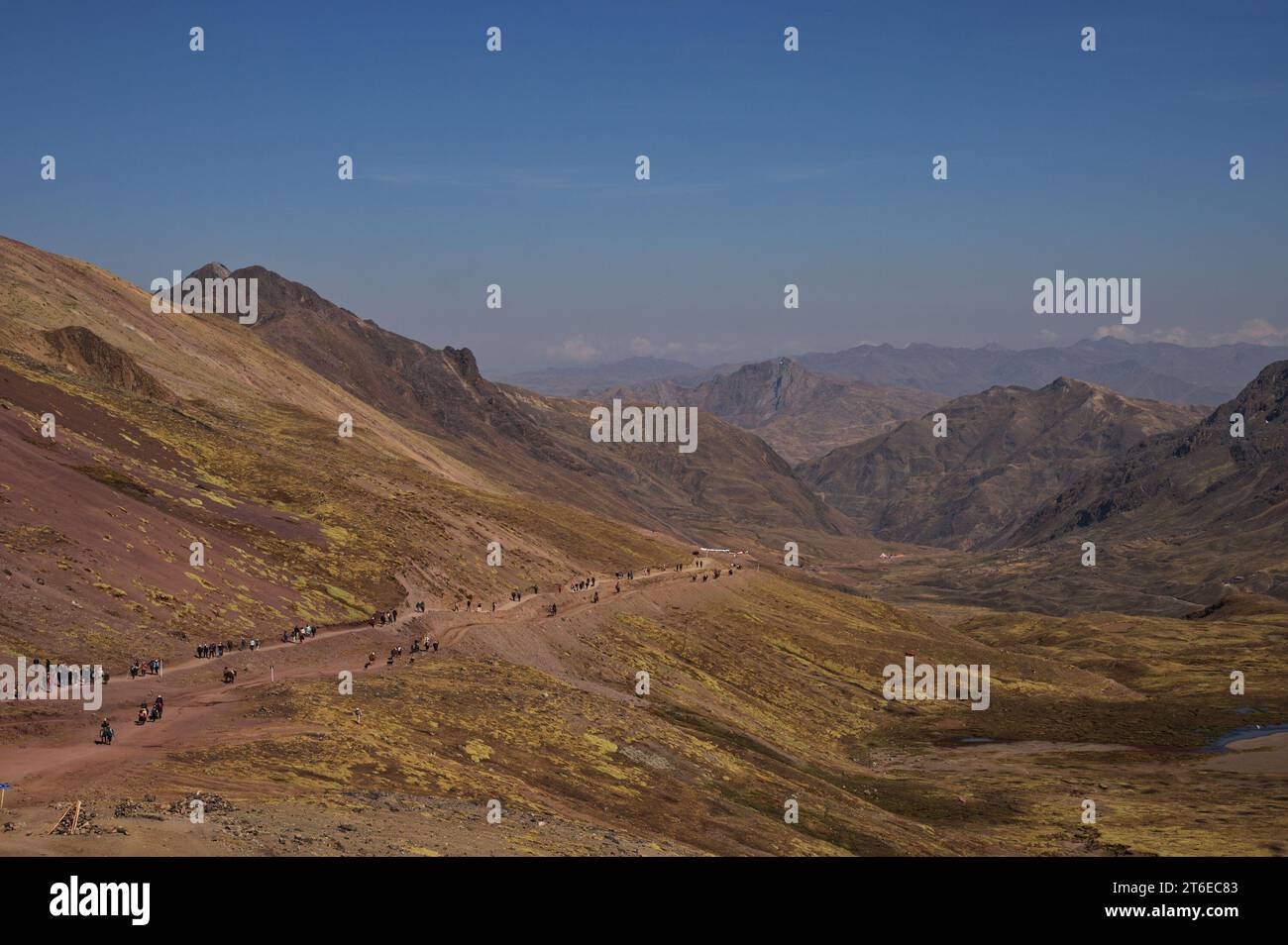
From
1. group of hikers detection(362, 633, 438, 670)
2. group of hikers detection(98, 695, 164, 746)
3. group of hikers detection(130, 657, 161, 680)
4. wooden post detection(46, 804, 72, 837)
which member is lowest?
wooden post detection(46, 804, 72, 837)

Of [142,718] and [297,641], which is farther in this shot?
[297,641]

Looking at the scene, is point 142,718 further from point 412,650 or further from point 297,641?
point 412,650

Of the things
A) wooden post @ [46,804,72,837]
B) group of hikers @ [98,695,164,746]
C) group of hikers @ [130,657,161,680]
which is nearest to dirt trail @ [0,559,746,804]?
group of hikers @ [98,695,164,746]

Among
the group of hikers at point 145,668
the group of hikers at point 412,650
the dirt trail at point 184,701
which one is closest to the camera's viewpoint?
the dirt trail at point 184,701

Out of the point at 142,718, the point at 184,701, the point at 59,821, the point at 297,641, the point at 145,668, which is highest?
the point at 297,641

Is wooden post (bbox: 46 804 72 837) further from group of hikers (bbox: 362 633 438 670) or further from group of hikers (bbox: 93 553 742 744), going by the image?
group of hikers (bbox: 362 633 438 670)

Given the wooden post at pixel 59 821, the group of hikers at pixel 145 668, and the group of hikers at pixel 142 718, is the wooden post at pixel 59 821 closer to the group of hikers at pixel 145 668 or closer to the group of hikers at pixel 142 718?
the group of hikers at pixel 142 718

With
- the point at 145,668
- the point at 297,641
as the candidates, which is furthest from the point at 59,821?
the point at 297,641

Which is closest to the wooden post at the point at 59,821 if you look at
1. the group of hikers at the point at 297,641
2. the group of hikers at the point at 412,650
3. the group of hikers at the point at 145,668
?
the group of hikers at the point at 297,641

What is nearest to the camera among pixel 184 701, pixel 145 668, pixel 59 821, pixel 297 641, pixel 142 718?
pixel 59 821

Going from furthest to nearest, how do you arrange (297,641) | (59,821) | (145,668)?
1. (297,641)
2. (145,668)
3. (59,821)
